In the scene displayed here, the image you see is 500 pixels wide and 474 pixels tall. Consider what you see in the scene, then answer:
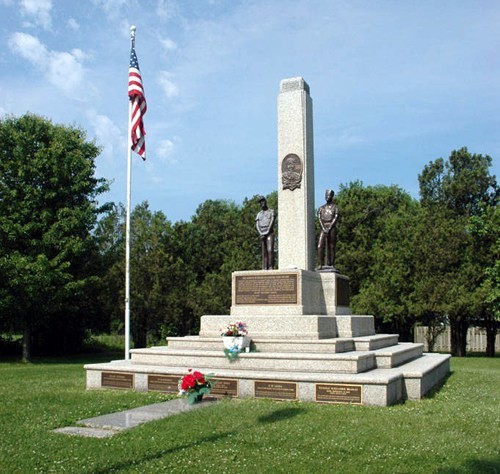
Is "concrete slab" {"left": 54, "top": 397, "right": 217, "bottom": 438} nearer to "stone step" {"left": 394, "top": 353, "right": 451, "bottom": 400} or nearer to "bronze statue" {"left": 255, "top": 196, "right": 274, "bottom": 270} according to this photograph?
"stone step" {"left": 394, "top": 353, "right": 451, "bottom": 400}

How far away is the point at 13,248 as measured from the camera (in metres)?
24.4

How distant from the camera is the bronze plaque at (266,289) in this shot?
14.1 m

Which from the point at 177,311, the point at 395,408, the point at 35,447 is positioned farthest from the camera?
the point at 177,311

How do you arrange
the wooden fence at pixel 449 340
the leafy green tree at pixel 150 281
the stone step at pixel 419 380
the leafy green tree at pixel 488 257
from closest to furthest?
1. the stone step at pixel 419 380
2. the leafy green tree at pixel 488 257
3. the leafy green tree at pixel 150 281
4. the wooden fence at pixel 449 340

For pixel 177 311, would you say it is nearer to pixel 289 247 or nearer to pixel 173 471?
pixel 289 247

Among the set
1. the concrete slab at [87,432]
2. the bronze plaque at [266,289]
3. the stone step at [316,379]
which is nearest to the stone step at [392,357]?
the stone step at [316,379]

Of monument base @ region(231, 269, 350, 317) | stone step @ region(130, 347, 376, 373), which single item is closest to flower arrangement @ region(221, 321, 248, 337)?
stone step @ region(130, 347, 376, 373)

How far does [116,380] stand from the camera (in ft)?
41.6

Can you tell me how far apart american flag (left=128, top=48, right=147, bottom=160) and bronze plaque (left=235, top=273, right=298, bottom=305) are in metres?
6.38


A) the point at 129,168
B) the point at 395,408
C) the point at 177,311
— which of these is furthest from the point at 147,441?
the point at 177,311

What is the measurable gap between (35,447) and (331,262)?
10.00 meters

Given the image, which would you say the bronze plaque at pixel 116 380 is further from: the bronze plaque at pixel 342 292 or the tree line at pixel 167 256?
the tree line at pixel 167 256

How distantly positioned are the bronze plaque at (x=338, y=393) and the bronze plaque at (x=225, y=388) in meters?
1.63

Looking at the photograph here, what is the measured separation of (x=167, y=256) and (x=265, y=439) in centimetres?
2357
